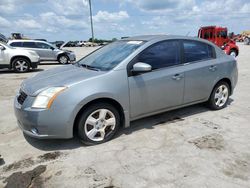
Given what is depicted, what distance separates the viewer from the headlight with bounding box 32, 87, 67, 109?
130 inches

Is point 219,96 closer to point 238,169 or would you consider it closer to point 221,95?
point 221,95

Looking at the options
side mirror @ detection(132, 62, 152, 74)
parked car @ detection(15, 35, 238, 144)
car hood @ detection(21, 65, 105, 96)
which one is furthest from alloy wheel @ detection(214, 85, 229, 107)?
car hood @ detection(21, 65, 105, 96)

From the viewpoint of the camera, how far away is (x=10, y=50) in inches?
430

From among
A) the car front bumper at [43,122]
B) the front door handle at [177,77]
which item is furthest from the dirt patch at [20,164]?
the front door handle at [177,77]

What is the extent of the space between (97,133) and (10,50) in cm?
895

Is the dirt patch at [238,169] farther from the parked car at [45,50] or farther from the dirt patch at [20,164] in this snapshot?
the parked car at [45,50]

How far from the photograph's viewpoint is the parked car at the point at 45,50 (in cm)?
1480

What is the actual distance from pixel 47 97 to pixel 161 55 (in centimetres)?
201

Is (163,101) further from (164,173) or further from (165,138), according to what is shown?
(164,173)

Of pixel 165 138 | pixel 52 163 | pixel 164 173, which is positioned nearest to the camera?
pixel 164 173

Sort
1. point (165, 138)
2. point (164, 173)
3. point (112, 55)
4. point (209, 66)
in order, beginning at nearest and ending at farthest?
point (164, 173) → point (165, 138) → point (112, 55) → point (209, 66)

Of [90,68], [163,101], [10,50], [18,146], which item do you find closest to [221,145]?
[163,101]

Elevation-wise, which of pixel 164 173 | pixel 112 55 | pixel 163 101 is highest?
pixel 112 55

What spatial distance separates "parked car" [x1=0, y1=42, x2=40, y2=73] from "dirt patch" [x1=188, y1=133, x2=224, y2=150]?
9408 millimetres
